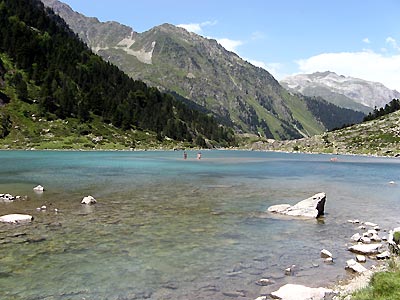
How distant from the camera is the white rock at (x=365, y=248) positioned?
Answer: 20.9 m

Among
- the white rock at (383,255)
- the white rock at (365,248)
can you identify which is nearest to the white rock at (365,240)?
the white rock at (365,248)

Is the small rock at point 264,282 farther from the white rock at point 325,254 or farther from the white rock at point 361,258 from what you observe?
the white rock at point 361,258

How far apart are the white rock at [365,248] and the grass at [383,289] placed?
843cm

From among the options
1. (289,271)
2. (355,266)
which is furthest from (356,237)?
(289,271)

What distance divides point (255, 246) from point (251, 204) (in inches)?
607

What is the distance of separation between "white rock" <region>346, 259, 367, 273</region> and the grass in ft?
16.1

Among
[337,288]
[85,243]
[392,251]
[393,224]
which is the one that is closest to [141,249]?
[85,243]

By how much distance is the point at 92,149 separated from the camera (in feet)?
547

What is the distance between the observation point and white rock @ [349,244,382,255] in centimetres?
2092

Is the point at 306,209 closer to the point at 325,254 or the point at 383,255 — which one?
the point at 325,254

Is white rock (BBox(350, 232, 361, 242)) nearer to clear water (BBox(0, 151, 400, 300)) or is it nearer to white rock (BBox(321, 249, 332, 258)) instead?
clear water (BBox(0, 151, 400, 300))

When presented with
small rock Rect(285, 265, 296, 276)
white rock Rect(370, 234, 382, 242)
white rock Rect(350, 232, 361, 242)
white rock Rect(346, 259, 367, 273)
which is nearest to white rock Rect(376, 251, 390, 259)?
white rock Rect(346, 259, 367, 273)

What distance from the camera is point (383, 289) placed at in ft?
39.2

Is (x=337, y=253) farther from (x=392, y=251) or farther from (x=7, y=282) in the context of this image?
(x=7, y=282)
